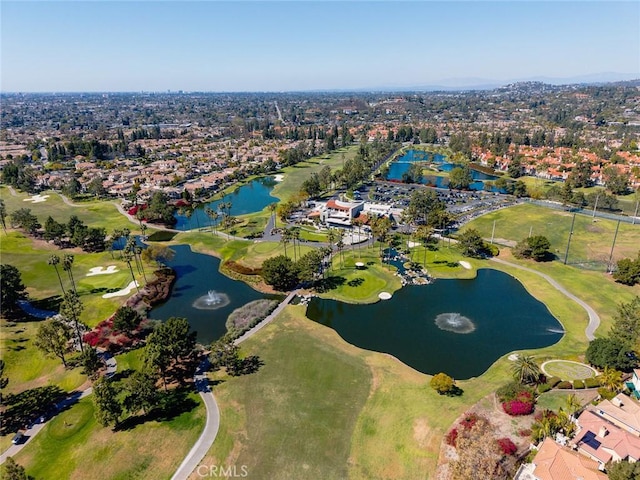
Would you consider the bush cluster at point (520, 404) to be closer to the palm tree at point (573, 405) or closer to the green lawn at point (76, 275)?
the palm tree at point (573, 405)

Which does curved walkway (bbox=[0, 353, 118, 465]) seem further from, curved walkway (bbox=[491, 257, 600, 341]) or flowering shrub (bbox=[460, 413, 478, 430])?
curved walkway (bbox=[491, 257, 600, 341])

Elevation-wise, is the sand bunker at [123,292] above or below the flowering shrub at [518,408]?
below

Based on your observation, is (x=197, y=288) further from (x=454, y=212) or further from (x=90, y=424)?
(x=454, y=212)

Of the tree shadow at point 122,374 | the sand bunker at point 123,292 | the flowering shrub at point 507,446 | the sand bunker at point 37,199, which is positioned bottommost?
the tree shadow at point 122,374

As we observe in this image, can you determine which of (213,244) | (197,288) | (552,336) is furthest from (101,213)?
(552,336)

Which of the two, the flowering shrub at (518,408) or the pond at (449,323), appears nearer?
the flowering shrub at (518,408)

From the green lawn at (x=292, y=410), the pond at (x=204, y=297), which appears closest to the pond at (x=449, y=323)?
the green lawn at (x=292, y=410)

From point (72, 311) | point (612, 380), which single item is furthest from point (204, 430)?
point (612, 380)
